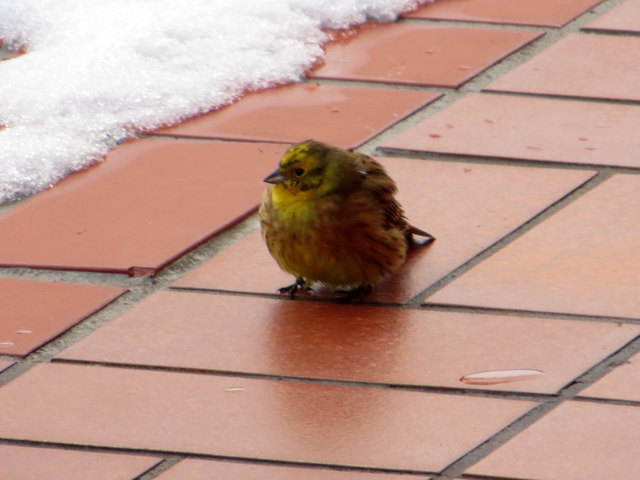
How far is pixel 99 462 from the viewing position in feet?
8.35

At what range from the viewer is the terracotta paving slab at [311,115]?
3.91 metres

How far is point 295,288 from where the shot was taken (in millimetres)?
3248

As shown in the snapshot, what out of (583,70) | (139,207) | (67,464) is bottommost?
(67,464)

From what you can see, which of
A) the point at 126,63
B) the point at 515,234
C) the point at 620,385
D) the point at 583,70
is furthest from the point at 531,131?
the point at 620,385

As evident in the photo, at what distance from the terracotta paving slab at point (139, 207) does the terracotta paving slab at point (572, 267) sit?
63 cm

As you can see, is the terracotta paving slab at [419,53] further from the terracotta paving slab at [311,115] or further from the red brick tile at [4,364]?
the red brick tile at [4,364]

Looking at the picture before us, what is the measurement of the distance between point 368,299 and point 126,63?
4.58ft

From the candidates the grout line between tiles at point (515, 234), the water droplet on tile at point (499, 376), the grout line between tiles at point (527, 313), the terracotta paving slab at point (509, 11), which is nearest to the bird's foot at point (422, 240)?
the grout line between tiles at point (515, 234)

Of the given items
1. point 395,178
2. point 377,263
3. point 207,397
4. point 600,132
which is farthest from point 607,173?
point 207,397

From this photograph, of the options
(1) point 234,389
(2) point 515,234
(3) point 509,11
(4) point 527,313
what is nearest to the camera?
(1) point 234,389

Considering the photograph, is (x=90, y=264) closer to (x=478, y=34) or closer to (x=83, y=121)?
(x=83, y=121)

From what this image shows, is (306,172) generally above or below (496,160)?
above

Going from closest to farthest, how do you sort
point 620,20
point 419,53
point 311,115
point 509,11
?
point 311,115 → point 419,53 → point 620,20 → point 509,11

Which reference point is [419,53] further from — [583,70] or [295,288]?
[295,288]
